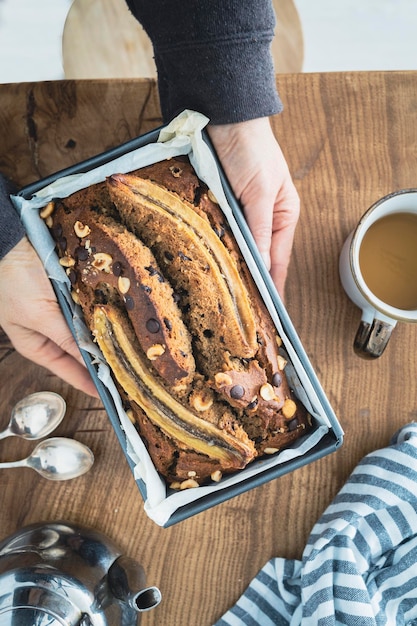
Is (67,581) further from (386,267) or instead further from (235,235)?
(386,267)

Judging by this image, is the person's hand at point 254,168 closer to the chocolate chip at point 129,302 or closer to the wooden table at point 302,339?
the wooden table at point 302,339

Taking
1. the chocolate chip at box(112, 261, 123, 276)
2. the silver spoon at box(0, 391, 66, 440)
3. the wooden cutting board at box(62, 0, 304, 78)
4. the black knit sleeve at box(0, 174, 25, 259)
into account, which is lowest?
the silver spoon at box(0, 391, 66, 440)

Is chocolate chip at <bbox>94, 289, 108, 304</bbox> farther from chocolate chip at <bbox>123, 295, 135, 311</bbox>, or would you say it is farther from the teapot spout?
the teapot spout

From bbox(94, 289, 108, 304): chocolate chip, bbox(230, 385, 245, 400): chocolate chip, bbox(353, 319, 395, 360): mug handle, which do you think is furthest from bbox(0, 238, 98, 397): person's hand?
bbox(353, 319, 395, 360): mug handle

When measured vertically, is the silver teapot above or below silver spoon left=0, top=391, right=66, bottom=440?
below

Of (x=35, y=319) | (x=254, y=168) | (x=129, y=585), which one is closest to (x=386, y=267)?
(x=254, y=168)

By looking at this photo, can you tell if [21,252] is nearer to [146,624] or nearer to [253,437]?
[253,437]

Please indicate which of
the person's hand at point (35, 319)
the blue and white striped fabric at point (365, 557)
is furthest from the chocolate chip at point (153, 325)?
the blue and white striped fabric at point (365, 557)
